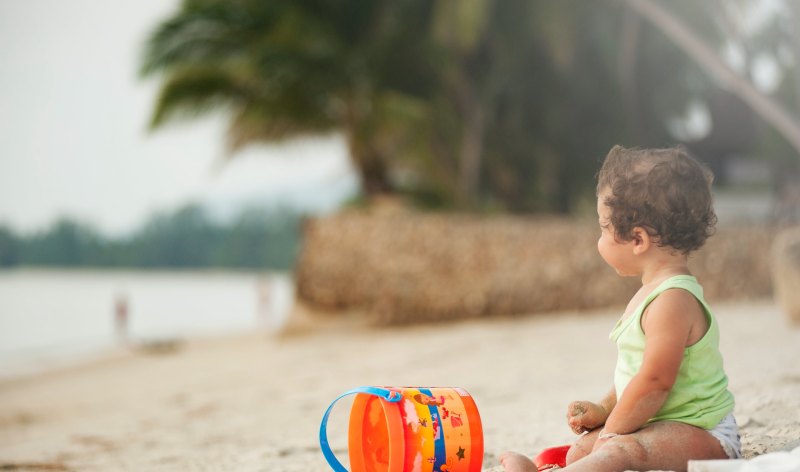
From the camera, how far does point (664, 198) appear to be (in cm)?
202

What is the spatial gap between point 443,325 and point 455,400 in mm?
8746

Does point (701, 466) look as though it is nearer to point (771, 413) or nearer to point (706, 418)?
point (706, 418)

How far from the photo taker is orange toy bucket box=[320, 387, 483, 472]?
2191mm

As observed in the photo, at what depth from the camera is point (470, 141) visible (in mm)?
14258

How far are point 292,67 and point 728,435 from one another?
1163 centimetres

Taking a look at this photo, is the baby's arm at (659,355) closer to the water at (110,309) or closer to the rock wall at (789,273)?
the rock wall at (789,273)

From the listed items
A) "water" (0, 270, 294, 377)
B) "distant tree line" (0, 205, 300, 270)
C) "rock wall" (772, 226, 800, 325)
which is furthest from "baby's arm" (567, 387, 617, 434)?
"distant tree line" (0, 205, 300, 270)

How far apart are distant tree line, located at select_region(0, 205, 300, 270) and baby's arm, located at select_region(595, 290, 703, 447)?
39.3 metres

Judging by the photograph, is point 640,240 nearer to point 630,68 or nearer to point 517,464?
point 517,464

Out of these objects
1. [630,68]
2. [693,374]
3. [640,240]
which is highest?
[630,68]

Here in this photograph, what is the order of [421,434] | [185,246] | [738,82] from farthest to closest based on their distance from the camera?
[185,246] < [738,82] < [421,434]

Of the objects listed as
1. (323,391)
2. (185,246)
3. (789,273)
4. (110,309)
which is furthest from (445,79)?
(185,246)

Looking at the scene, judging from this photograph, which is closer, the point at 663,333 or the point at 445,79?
the point at 663,333

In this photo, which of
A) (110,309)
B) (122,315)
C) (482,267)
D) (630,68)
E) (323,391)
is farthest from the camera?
(110,309)
